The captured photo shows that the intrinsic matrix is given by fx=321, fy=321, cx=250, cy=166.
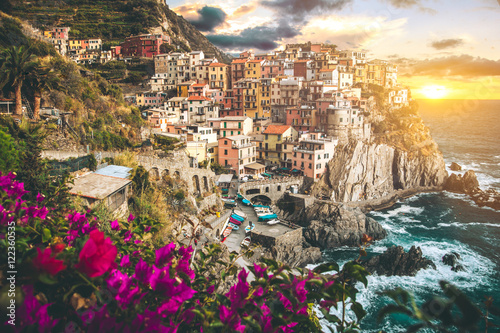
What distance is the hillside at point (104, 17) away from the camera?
74000 mm

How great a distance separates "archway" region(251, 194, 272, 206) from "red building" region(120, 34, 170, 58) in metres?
50.2

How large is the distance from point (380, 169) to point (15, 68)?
43.9m

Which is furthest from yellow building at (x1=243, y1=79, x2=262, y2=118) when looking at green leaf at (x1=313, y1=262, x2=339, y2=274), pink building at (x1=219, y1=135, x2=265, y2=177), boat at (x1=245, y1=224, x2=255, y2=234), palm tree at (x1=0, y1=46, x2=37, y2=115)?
green leaf at (x1=313, y1=262, x2=339, y2=274)

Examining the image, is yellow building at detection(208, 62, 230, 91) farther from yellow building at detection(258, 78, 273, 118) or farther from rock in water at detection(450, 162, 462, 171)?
rock in water at detection(450, 162, 462, 171)

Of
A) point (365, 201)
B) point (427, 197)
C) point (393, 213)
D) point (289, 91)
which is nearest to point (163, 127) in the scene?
point (289, 91)

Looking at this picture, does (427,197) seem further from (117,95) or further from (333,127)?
(117,95)

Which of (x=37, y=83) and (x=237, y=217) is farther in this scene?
(x=237, y=217)

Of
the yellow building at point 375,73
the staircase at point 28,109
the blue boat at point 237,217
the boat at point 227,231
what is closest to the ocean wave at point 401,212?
the blue boat at point 237,217

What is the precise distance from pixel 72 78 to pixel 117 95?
753cm

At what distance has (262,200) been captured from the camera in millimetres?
39031

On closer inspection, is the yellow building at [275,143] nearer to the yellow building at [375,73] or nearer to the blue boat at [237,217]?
the blue boat at [237,217]

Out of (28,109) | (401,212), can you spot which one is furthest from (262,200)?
(28,109)

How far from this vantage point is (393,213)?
134 ft

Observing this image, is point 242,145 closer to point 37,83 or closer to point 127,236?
point 37,83
